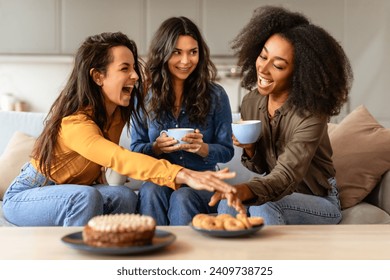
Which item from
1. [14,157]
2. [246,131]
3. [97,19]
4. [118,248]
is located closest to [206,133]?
[246,131]

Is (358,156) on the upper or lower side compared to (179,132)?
lower

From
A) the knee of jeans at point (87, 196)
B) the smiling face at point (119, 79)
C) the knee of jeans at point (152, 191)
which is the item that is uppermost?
the smiling face at point (119, 79)

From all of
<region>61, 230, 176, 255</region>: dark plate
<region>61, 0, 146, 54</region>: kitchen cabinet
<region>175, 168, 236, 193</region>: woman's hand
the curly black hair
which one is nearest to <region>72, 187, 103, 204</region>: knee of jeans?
<region>175, 168, 236, 193</region>: woman's hand

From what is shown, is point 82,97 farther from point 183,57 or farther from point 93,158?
point 183,57

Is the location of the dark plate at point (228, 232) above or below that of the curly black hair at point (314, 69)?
below

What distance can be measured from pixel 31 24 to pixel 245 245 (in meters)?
4.23

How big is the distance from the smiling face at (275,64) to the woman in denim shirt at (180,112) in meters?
0.31

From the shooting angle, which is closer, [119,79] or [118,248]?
[118,248]

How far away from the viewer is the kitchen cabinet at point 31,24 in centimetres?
533

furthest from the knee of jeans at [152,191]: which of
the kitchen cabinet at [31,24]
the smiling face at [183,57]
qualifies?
the kitchen cabinet at [31,24]

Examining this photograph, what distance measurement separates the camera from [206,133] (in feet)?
8.53

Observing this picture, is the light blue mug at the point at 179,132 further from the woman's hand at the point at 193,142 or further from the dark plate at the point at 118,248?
the dark plate at the point at 118,248

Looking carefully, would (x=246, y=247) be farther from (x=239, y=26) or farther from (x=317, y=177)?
(x=239, y=26)
